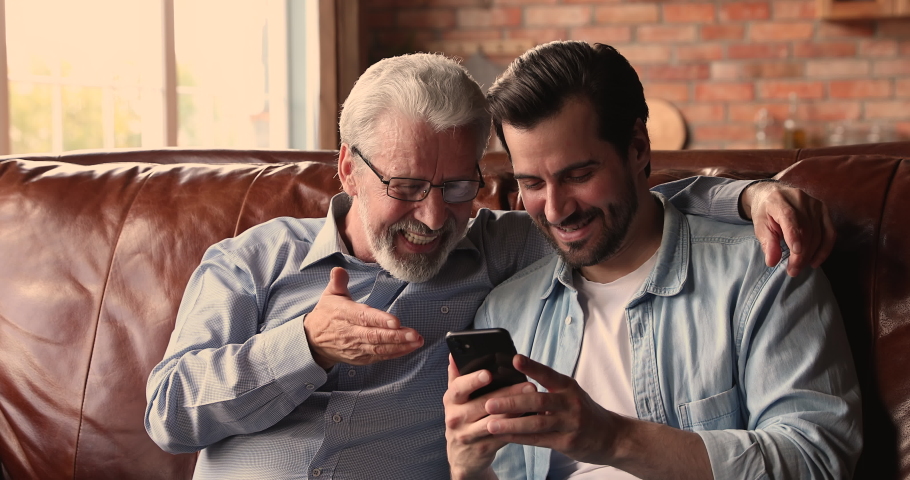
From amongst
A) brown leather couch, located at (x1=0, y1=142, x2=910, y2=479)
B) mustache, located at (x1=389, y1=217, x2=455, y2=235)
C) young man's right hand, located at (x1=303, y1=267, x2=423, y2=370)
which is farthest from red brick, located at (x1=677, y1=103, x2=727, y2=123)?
young man's right hand, located at (x1=303, y1=267, x2=423, y2=370)

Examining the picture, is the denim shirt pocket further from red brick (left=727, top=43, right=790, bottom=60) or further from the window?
red brick (left=727, top=43, right=790, bottom=60)

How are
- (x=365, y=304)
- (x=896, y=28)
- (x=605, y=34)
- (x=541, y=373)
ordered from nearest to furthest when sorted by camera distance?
(x=541, y=373) < (x=365, y=304) < (x=896, y=28) < (x=605, y=34)

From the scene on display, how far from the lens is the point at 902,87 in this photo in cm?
438

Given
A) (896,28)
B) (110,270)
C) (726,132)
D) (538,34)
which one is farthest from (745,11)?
(110,270)

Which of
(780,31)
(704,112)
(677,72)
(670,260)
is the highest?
(780,31)

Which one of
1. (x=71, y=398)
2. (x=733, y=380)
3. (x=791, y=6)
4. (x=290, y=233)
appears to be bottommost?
(x=71, y=398)

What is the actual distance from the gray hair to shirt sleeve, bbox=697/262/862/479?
0.58 meters

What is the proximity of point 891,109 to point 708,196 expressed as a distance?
3444 mm

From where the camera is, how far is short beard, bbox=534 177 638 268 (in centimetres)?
144

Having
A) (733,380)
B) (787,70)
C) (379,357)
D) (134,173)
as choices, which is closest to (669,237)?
(733,380)

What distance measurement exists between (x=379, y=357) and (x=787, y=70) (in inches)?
152

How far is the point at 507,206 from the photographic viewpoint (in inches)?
74.0

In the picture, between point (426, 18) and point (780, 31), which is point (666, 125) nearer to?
point (780, 31)

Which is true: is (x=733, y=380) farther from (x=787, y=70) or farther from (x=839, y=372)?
(x=787, y=70)
